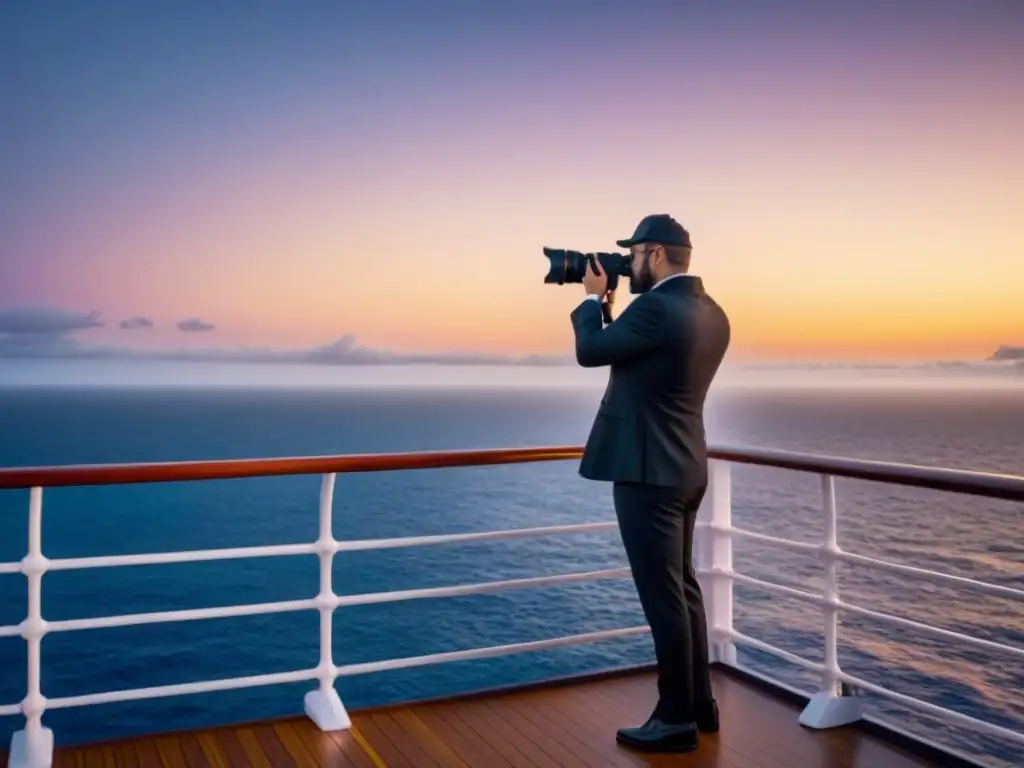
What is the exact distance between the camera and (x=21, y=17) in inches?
2464

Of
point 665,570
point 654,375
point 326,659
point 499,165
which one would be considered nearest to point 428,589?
point 326,659

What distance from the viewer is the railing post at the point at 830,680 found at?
107 inches

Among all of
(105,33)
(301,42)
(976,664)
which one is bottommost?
(976,664)

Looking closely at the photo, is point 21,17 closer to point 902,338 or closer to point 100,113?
point 100,113

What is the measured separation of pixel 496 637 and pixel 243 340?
204 feet

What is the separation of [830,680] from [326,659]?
1516 mm

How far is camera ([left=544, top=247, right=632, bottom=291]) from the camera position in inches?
96.2

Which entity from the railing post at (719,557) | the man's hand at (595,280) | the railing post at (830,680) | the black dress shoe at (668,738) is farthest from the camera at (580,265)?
the black dress shoe at (668,738)

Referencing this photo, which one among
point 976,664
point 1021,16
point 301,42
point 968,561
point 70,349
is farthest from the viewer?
point 70,349

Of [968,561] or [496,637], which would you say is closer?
[496,637]

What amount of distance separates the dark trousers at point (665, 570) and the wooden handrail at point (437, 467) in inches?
17.7

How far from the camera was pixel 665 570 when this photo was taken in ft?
7.91

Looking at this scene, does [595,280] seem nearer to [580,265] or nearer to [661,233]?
[580,265]

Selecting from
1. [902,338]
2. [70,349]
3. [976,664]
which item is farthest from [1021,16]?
[70,349]
